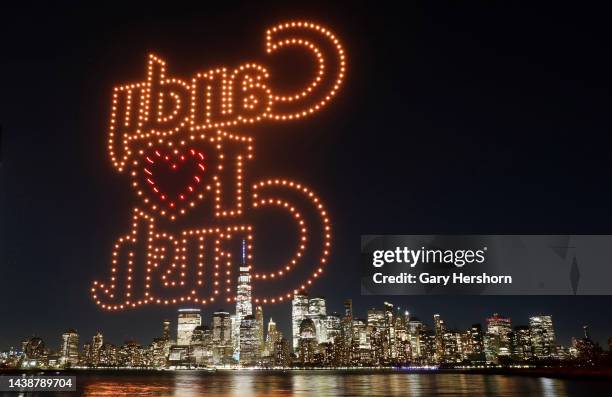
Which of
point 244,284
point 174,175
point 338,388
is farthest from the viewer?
point 338,388

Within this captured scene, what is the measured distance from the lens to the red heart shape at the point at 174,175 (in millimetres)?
4457

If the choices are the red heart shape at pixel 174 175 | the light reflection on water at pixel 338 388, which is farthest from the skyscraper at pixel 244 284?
the light reflection on water at pixel 338 388

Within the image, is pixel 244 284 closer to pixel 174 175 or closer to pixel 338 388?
pixel 174 175

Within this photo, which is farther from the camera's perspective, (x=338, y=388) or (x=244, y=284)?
(x=338, y=388)

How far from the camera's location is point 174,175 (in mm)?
4539

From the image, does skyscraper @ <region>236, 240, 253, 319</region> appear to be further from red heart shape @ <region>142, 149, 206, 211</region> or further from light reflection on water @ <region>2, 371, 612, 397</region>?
light reflection on water @ <region>2, 371, 612, 397</region>

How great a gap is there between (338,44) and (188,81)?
57.1 inches

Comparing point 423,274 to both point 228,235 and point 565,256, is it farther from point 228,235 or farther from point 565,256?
point 228,235

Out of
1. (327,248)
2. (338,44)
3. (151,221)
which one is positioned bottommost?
(327,248)

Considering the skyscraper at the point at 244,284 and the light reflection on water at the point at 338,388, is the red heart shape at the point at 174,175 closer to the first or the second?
the skyscraper at the point at 244,284

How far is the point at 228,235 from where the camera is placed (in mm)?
4301

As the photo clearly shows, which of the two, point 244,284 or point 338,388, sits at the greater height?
point 244,284

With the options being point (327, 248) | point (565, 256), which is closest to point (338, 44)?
point (327, 248)

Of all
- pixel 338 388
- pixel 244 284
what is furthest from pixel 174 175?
pixel 338 388
